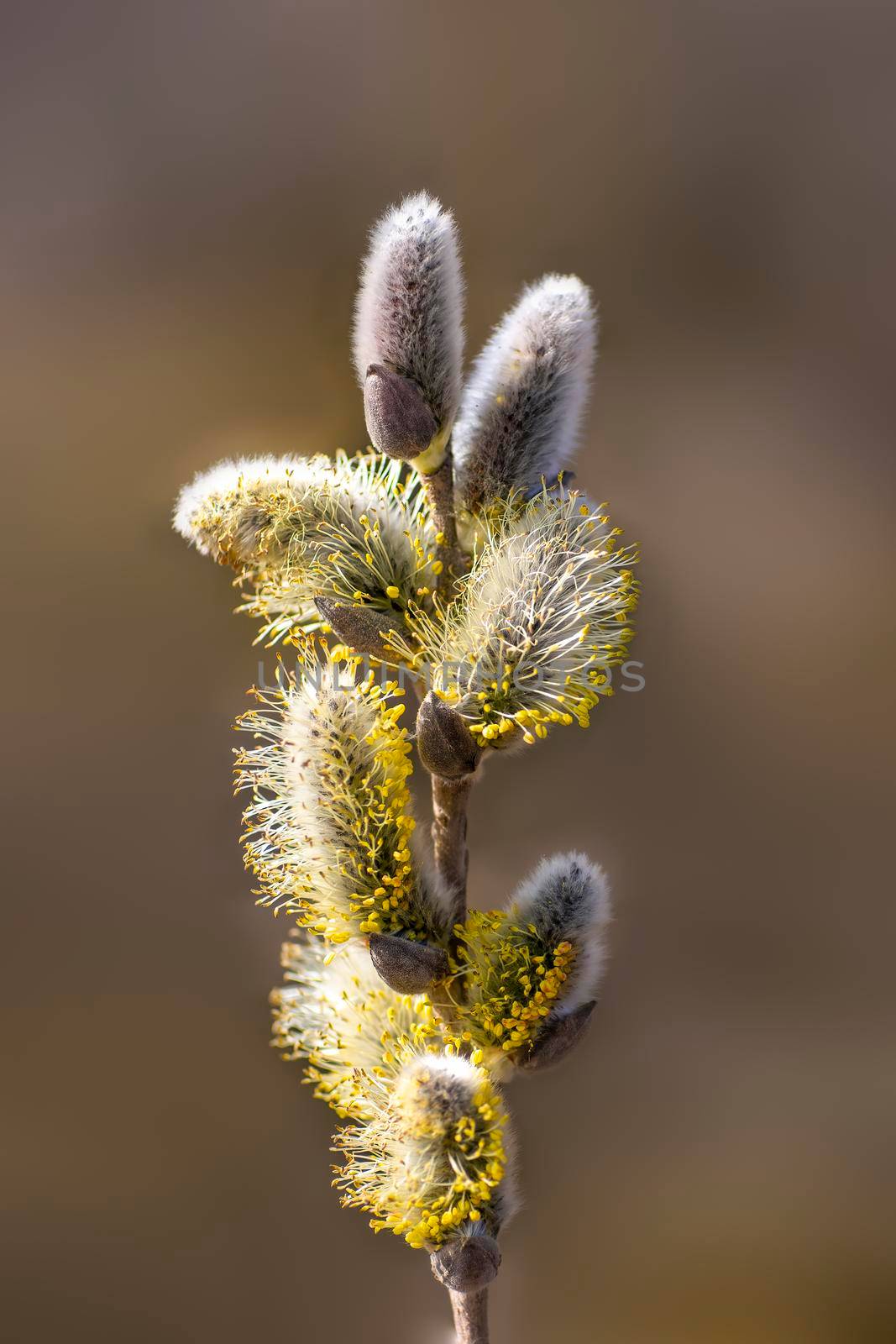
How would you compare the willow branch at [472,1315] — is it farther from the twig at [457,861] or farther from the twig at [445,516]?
the twig at [445,516]

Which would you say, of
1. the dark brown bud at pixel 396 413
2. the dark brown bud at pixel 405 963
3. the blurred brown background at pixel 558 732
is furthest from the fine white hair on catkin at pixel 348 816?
the blurred brown background at pixel 558 732

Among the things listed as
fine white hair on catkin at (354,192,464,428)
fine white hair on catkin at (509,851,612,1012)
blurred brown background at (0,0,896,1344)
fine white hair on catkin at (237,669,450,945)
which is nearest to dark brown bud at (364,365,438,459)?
fine white hair on catkin at (354,192,464,428)

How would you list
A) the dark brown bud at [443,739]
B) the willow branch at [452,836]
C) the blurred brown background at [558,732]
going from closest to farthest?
1. the dark brown bud at [443,739]
2. the willow branch at [452,836]
3. the blurred brown background at [558,732]

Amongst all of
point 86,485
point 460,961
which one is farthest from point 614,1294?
point 86,485

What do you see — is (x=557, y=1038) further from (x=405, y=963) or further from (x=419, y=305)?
(x=419, y=305)

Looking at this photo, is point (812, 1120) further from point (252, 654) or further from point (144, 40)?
point (144, 40)

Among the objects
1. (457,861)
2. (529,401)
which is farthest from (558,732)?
(529,401)
